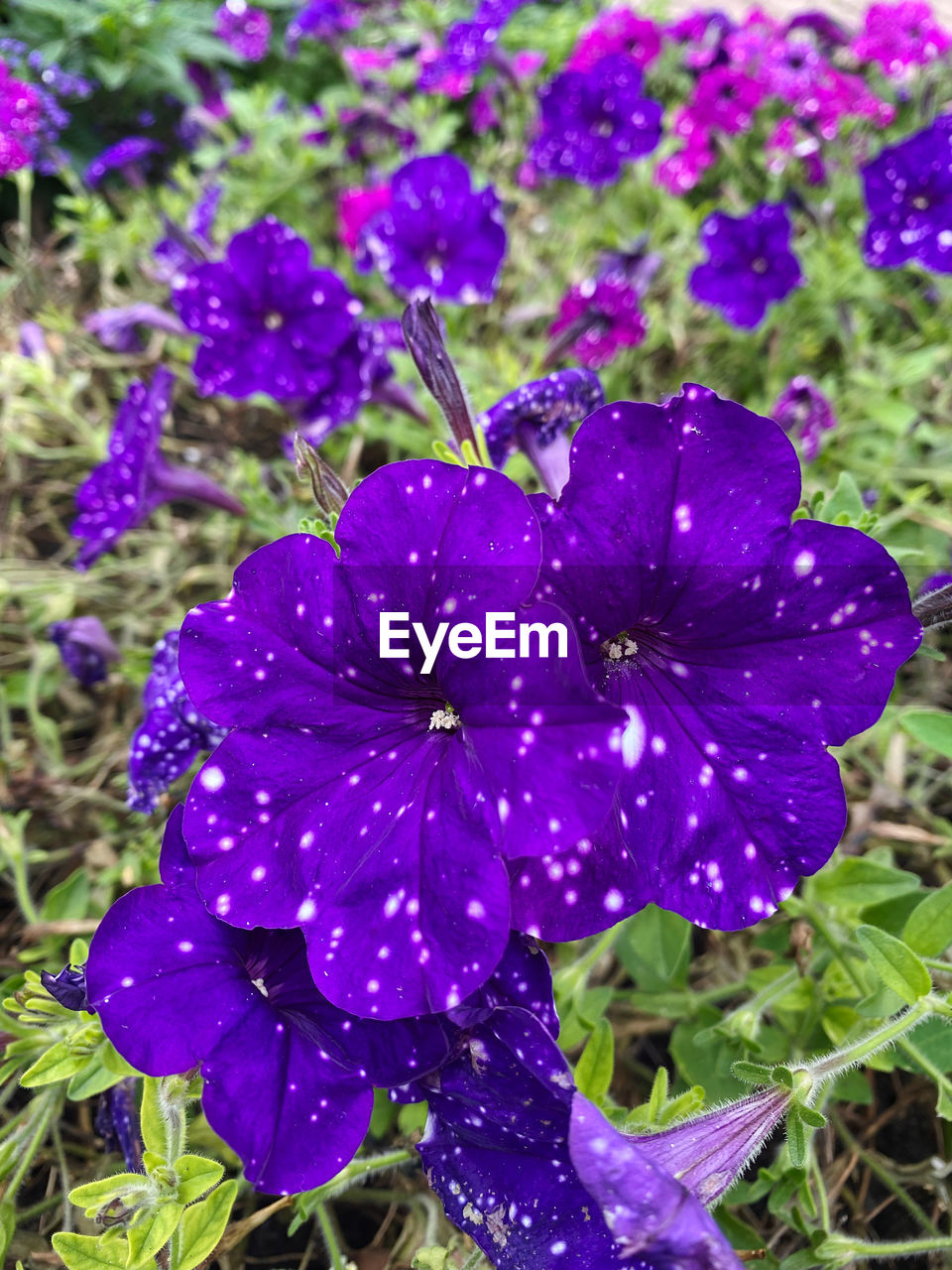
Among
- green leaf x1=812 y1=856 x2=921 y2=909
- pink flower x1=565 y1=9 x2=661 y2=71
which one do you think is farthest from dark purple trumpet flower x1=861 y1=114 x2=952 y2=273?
green leaf x1=812 y1=856 x2=921 y2=909

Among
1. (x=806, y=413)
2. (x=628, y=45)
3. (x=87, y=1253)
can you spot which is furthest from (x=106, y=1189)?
(x=628, y=45)

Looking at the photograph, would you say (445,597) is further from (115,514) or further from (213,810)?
(115,514)

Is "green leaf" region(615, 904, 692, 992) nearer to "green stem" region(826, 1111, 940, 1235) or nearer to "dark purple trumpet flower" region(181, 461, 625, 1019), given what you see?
"green stem" region(826, 1111, 940, 1235)

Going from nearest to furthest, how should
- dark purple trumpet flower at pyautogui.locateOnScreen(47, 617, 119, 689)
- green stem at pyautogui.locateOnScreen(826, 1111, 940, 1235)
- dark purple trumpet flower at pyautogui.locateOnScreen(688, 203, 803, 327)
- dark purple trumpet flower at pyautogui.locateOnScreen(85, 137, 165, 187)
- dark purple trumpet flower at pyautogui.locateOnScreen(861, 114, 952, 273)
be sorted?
green stem at pyautogui.locateOnScreen(826, 1111, 940, 1235) < dark purple trumpet flower at pyautogui.locateOnScreen(47, 617, 119, 689) < dark purple trumpet flower at pyautogui.locateOnScreen(861, 114, 952, 273) < dark purple trumpet flower at pyautogui.locateOnScreen(688, 203, 803, 327) < dark purple trumpet flower at pyautogui.locateOnScreen(85, 137, 165, 187)

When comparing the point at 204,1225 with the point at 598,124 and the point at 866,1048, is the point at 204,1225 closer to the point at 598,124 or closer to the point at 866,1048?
the point at 866,1048

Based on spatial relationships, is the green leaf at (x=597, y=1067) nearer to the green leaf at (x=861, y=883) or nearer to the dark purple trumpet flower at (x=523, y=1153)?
the dark purple trumpet flower at (x=523, y=1153)

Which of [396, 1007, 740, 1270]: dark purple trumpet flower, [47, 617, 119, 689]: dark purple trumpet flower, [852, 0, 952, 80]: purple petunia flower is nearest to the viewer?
[396, 1007, 740, 1270]: dark purple trumpet flower

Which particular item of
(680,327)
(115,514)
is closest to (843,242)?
(680,327)
